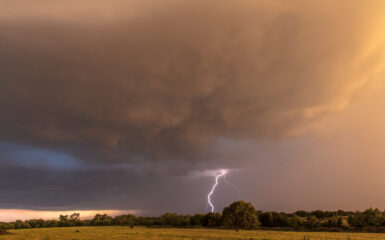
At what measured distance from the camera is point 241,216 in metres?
106

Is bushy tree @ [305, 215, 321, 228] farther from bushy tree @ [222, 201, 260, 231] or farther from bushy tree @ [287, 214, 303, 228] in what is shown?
bushy tree @ [222, 201, 260, 231]

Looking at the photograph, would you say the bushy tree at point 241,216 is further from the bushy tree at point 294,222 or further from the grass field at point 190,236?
the grass field at point 190,236

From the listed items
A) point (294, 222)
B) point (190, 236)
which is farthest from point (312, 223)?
point (190, 236)

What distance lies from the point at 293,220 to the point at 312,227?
9.23 m

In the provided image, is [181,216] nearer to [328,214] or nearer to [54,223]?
[54,223]

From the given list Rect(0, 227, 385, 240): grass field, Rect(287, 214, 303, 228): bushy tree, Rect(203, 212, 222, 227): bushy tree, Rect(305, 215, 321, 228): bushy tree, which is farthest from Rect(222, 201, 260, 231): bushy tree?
Rect(203, 212, 222, 227): bushy tree

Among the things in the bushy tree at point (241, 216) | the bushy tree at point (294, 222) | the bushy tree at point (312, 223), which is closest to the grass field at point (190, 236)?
the bushy tree at point (241, 216)

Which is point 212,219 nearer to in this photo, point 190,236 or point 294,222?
point 294,222

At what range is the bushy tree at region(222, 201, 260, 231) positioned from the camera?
10469 cm

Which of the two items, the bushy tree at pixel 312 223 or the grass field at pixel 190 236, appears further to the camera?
the bushy tree at pixel 312 223

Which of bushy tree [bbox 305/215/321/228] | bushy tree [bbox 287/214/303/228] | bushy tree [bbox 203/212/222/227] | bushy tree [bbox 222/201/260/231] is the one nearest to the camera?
bushy tree [bbox 222/201/260/231]

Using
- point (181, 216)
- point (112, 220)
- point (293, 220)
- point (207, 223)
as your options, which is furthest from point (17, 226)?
point (293, 220)

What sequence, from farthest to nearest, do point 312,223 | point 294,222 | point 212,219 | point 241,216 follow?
point 212,219 → point 294,222 → point 312,223 → point 241,216

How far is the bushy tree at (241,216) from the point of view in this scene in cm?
10469
